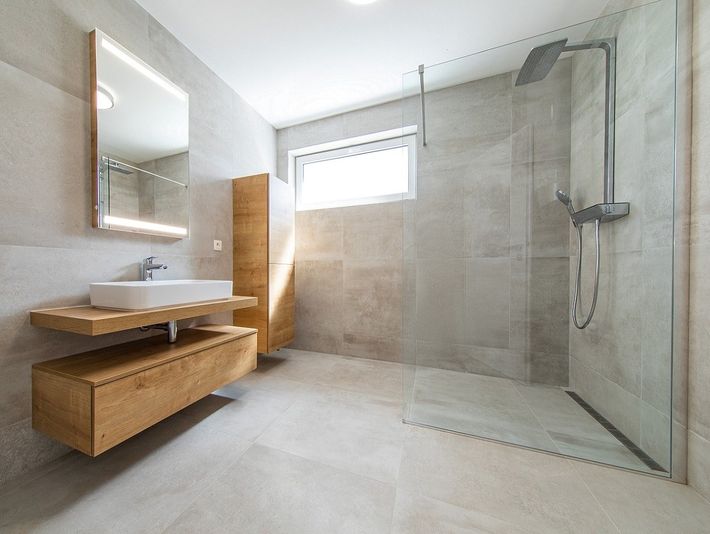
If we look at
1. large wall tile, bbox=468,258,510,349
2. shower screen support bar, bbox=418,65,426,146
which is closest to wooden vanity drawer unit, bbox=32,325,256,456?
large wall tile, bbox=468,258,510,349

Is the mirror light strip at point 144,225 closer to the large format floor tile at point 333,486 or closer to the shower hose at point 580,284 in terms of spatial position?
the large format floor tile at point 333,486

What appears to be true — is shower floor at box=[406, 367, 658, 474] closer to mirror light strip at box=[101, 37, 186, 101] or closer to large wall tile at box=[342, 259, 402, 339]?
large wall tile at box=[342, 259, 402, 339]

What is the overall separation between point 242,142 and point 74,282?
66.6 inches

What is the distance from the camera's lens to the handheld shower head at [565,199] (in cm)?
159

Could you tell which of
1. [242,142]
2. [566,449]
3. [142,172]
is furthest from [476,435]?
[242,142]

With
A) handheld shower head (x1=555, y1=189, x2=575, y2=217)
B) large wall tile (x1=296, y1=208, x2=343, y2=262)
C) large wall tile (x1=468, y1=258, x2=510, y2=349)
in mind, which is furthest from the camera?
large wall tile (x1=296, y1=208, x2=343, y2=262)

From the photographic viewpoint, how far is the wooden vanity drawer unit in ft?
3.28

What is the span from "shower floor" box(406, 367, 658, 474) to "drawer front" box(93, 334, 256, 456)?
1152 mm

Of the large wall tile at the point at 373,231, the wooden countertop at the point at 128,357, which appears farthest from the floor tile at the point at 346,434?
the large wall tile at the point at 373,231

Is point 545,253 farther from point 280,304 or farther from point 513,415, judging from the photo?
point 280,304

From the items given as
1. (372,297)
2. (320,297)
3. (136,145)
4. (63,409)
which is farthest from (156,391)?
(372,297)

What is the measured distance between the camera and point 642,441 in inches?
48.8

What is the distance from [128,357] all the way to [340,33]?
→ 2.31 meters

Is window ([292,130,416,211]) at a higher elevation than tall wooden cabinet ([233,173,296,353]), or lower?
higher
